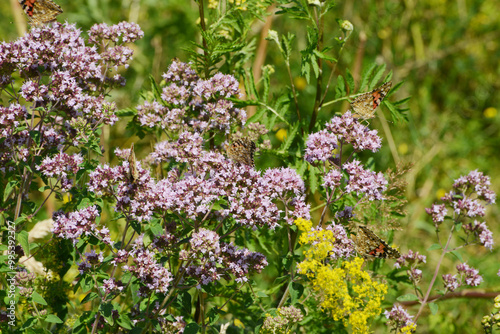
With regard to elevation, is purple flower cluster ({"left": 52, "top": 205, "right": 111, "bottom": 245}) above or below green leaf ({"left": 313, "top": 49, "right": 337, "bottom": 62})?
below

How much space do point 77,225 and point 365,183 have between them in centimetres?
209

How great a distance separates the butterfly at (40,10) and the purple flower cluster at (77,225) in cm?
167

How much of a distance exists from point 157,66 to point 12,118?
4277 millimetres

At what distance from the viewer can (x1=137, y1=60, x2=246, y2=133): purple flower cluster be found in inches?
152

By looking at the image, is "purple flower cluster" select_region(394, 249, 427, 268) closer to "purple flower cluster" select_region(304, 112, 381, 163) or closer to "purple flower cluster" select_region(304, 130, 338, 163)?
"purple flower cluster" select_region(304, 112, 381, 163)

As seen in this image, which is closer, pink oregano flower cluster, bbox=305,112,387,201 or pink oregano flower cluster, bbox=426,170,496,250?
pink oregano flower cluster, bbox=305,112,387,201

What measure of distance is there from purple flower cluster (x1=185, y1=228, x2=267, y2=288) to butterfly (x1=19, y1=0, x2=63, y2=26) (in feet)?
7.14

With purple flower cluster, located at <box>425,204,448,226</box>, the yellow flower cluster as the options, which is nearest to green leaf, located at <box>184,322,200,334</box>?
the yellow flower cluster

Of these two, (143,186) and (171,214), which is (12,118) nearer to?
(143,186)

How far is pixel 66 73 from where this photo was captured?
11.4 ft

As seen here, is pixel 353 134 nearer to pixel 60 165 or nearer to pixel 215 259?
pixel 215 259

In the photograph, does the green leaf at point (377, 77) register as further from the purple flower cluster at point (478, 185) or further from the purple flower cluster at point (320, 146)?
the purple flower cluster at point (478, 185)

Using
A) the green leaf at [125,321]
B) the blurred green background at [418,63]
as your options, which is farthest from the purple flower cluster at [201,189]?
the blurred green background at [418,63]

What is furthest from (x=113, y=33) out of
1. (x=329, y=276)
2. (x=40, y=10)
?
(x=329, y=276)
